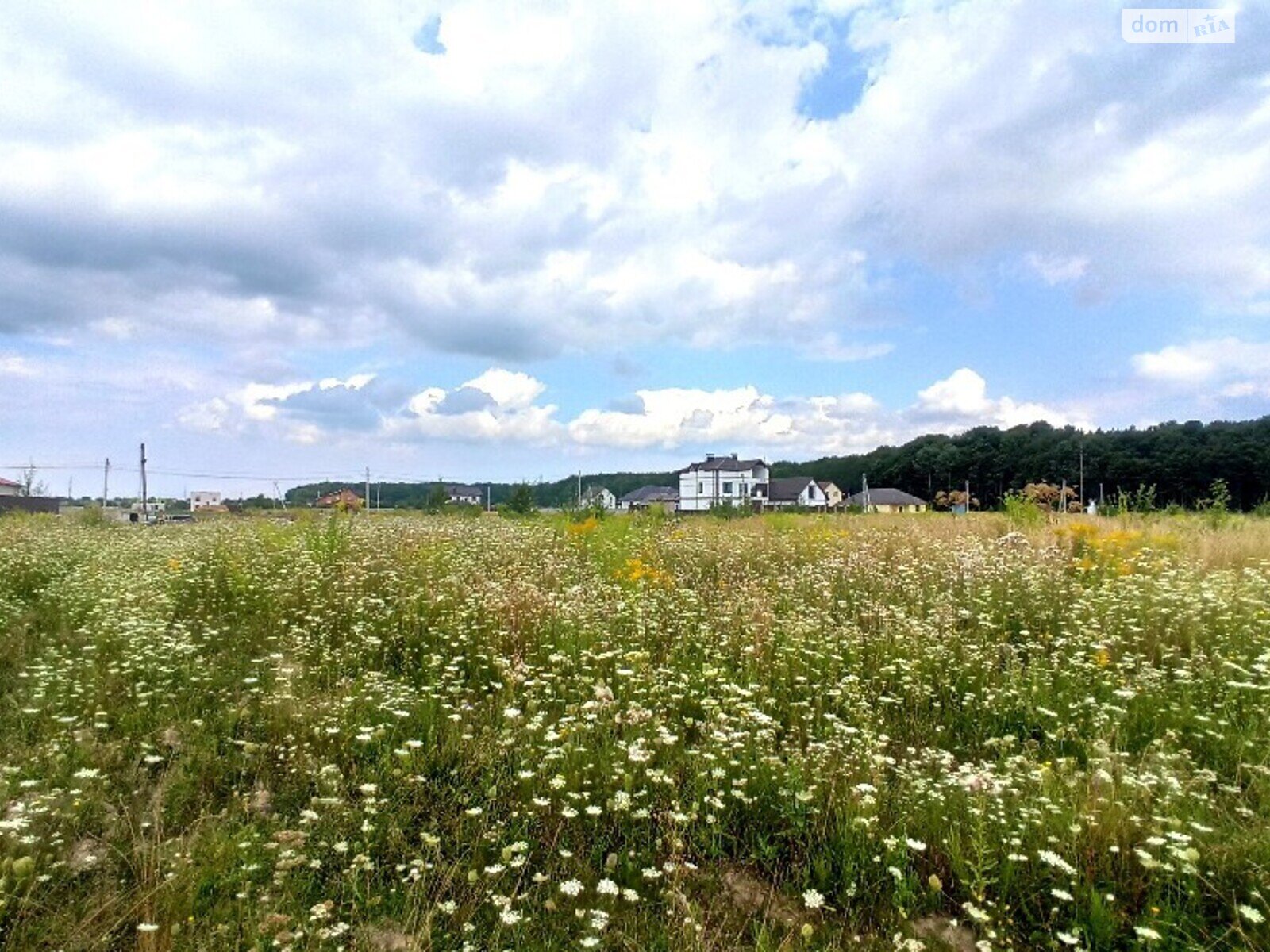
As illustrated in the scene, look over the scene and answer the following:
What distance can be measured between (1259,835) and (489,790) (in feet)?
10.1

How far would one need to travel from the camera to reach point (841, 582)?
6664mm

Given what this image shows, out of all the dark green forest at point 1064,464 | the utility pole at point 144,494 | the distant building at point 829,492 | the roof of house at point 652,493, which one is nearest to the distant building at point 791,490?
the distant building at point 829,492

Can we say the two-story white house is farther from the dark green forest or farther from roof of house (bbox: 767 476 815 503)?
the dark green forest

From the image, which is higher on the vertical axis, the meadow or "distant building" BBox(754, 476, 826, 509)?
"distant building" BBox(754, 476, 826, 509)

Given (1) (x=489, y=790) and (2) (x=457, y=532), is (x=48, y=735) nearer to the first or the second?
(1) (x=489, y=790)

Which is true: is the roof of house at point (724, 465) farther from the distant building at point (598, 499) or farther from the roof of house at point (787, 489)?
the distant building at point (598, 499)

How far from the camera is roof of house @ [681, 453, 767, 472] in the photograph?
76.7m

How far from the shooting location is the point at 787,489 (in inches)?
3029

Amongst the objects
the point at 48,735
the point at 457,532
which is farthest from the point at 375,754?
the point at 457,532

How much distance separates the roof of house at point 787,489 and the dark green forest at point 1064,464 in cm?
771

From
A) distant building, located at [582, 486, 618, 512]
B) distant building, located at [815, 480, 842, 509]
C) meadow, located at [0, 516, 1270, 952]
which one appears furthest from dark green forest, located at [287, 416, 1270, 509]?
meadow, located at [0, 516, 1270, 952]

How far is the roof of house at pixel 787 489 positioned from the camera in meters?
75.2

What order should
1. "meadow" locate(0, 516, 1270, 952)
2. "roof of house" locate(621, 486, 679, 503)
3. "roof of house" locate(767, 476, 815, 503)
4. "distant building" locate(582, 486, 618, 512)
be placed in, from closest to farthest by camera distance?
"meadow" locate(0, 516, 1270, 952) → "distant building" locate(582, 486, 618, 512) → "roof of house" locate(767, 476, 815, 503) → "roof of house" locate(621, 486, 679, 503)

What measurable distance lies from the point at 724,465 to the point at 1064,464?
34.3 meters
